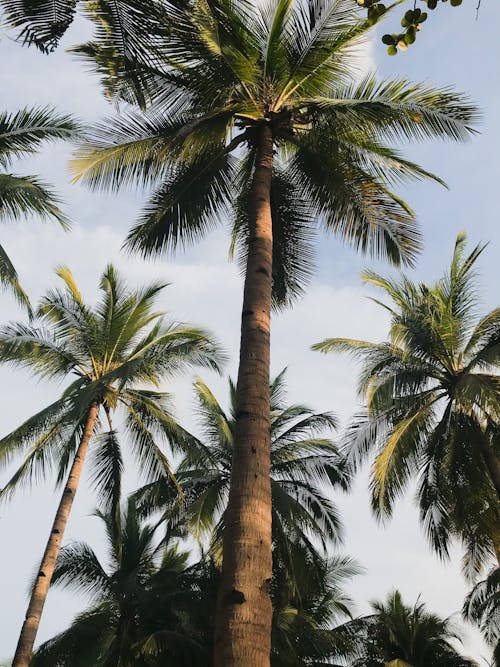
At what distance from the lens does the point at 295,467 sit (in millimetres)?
18984

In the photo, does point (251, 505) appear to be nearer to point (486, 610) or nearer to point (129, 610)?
point (129, 610)

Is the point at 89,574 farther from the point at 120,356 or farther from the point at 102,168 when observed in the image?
the point at 102,168

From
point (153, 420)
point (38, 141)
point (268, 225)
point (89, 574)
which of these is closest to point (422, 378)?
point (153, 420)

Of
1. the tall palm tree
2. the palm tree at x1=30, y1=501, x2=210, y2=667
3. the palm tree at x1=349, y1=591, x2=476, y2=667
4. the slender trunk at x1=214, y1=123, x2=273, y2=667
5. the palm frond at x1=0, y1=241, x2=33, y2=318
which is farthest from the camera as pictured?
the palm tree at x1=349, y1=591, x2=476, y2=667

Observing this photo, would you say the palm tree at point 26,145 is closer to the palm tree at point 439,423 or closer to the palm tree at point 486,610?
the palm tree at point 439,423

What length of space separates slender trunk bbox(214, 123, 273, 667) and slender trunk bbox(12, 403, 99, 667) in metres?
8.48

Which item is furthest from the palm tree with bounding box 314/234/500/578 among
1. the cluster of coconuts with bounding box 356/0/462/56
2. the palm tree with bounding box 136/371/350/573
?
the cluster of coconuts with bounding box 356/0/462/56

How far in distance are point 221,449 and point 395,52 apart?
1681 cm

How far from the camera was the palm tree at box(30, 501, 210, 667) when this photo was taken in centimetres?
1512

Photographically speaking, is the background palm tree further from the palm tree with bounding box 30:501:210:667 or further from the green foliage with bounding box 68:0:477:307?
the green foliage with bounding box 68:0:477:307

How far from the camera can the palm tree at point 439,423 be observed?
14.5 metres

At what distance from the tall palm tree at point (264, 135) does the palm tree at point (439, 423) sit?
15.7ft

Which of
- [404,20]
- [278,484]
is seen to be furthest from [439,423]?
[404,20]

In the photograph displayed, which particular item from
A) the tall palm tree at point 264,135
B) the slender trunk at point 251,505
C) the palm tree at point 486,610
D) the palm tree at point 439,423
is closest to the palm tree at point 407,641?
the palm tree at point 486,610
